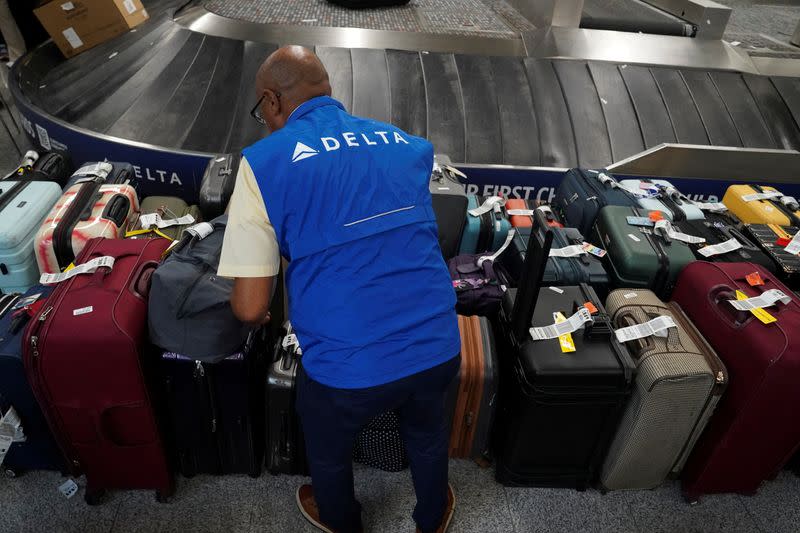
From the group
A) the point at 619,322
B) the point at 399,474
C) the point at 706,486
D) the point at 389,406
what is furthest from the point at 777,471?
the point at 389,406

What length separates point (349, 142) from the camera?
1448mm

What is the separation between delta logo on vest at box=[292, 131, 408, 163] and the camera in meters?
1.39

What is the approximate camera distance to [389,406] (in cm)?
157

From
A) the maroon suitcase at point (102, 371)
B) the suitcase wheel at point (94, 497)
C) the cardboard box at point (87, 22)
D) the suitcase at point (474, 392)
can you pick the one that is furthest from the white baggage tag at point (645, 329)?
the cardboard box at point (87, 22)

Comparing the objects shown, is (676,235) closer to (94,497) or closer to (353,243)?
(353,243)

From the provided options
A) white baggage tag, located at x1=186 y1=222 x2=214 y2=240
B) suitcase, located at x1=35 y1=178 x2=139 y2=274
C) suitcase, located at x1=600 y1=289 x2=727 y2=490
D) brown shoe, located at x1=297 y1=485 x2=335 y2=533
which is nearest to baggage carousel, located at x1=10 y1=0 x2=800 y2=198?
suitcase, located at x1=35 y1=178 x2=139 y2=274

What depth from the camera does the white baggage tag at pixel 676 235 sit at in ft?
8.60

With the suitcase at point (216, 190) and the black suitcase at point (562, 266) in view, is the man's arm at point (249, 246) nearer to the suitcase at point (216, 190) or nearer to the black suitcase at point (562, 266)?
the black suitcase at point (562, 266)

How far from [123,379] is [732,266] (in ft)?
8.11

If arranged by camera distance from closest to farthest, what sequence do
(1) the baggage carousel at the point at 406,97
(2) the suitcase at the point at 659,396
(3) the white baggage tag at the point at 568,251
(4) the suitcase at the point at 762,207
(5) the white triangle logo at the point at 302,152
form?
(5) the white triangle logo at the point at 302,152
(2) the suitcase at the point at 659,396
(3) the white baggage tag at the point at 568,251
(4) the suitcase at the point at 762,207
(1) the baggage carousel at the point at 406,97

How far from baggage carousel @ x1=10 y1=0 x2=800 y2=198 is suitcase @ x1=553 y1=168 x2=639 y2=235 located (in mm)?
697

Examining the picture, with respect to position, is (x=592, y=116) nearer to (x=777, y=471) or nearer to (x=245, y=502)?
(x=777, y=471)

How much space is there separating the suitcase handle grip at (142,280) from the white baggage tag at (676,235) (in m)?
2.30

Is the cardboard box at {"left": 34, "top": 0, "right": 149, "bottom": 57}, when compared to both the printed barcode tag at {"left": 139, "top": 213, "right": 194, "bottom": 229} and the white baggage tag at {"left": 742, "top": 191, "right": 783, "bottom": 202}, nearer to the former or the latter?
the printed barcode tag at {"left": 139, "top": 213, "right": 194, "bottom": 229}
